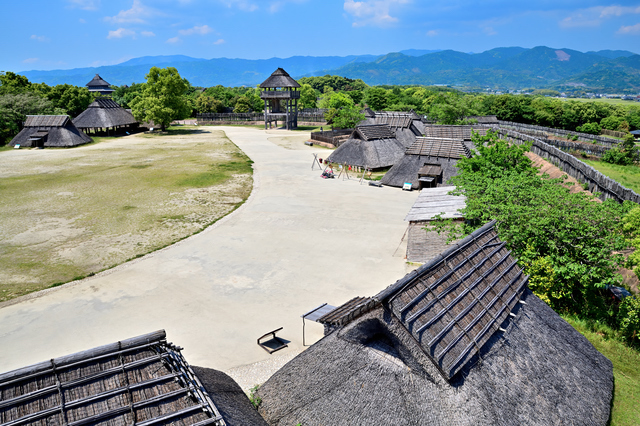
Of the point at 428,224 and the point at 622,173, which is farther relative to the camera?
the point at 622,173

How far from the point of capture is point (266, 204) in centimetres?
2634

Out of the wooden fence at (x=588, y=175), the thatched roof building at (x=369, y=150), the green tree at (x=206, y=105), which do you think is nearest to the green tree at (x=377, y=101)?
the green tree at (x=206, y=105)

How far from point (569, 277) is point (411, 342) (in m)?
7.89

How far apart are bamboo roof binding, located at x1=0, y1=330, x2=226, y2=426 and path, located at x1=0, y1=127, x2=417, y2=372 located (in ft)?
17.1

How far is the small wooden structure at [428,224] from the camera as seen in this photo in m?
15.1

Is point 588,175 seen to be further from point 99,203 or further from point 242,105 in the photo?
point 242,105

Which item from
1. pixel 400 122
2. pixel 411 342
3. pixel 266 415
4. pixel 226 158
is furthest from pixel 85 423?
pixel 400 122

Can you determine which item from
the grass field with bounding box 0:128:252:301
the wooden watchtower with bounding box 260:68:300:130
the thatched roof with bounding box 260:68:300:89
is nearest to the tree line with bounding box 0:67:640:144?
the wooden watchtower with bounding box 260:68:300:130

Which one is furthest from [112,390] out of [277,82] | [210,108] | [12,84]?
[210,108]

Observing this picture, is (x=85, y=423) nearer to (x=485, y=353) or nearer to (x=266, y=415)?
(x=266, y=415)

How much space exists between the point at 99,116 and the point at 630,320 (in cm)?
6745

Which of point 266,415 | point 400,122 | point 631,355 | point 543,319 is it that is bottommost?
point 631,355

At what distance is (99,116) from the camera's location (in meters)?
58.9

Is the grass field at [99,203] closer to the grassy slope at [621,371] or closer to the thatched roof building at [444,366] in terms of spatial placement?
the thatched roof building at [444,366]
